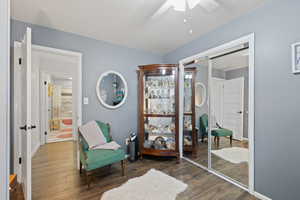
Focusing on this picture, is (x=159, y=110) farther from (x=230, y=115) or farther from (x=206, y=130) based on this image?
(x=230, y=115)

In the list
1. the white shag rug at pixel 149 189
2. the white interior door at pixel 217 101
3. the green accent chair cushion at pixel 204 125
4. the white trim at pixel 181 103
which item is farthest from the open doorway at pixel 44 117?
the white interior door at pixel 217 101

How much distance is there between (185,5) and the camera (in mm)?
1603

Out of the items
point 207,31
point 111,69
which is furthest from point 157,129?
point 207,31

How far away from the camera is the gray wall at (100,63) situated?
232 cm

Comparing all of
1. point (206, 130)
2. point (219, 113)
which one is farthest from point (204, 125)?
point (219, 113)

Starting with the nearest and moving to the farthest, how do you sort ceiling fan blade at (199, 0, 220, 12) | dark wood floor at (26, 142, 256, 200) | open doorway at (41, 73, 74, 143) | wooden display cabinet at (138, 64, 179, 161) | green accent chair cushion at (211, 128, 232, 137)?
ceiling fan blade at (199, 0, 220, 12), dark wood floor at (26, 142, 256, 200), green accent chair cushion at (211, 128, 232, 137), wooden display cabinet at (138, 64, 179, 161), open doorway at (41, 73, 74, 143)

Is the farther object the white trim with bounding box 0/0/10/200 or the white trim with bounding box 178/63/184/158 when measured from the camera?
the white trim with bounding box 178/63/184/158

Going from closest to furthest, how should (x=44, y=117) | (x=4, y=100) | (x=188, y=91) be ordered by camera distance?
(x=4, y=100) < (x=188, y=91) < (x=44, y=117)

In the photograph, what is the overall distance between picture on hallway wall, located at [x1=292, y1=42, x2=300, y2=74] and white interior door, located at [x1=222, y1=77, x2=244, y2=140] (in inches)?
25.6

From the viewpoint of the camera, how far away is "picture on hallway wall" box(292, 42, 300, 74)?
4.83 feet

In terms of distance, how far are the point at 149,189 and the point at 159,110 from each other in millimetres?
1474

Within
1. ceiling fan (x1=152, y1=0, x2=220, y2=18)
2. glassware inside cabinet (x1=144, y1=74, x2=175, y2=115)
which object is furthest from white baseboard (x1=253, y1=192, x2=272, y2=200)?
ceiling fan (x1=152, y1=0, x2=220, y2=18)

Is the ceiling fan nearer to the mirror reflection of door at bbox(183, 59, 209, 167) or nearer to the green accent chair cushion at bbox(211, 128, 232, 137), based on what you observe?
the mirror reflection of door at bbox(183, 59, 209, 167)

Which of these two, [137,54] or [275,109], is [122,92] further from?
[275,109]
